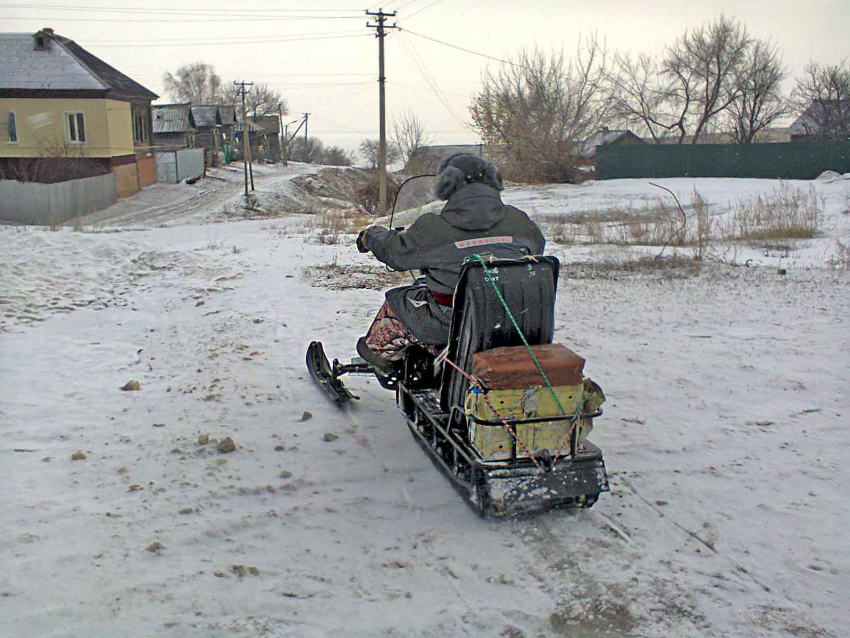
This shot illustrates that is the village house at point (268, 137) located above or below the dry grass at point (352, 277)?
above

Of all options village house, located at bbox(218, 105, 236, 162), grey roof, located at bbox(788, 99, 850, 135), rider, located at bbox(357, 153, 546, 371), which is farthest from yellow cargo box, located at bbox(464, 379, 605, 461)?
village house, located at bbox(218, 105, 236, 162)

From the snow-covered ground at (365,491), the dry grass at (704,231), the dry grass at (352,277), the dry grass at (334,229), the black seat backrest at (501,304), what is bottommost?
the snow-covered ground at (365,491)

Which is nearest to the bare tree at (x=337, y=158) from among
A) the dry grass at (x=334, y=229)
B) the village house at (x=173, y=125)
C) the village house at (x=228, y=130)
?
the village house at (x=228, y=130)

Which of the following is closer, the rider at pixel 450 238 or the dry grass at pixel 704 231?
the rider at pixel 450 238

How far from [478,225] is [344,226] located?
13314 millimetres

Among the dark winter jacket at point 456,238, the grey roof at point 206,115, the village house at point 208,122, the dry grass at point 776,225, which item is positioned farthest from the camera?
the grey roof at point 206,115

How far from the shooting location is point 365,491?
13.3 feet

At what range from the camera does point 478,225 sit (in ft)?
13.4

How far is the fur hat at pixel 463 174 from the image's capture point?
4160 millimetres

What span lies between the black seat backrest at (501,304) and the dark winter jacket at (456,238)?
327mm

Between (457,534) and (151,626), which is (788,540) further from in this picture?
(151,626)

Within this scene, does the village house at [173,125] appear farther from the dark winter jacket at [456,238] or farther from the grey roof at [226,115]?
the dark winter jacket at [456,238]

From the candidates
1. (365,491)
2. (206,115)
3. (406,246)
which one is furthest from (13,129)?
(365,491)

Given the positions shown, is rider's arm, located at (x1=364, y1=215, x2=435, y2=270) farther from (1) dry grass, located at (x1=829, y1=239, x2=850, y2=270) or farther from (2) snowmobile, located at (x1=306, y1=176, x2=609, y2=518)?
(1) dry grass, located at (x1=829, y1=239, x2=850, y2=270)
